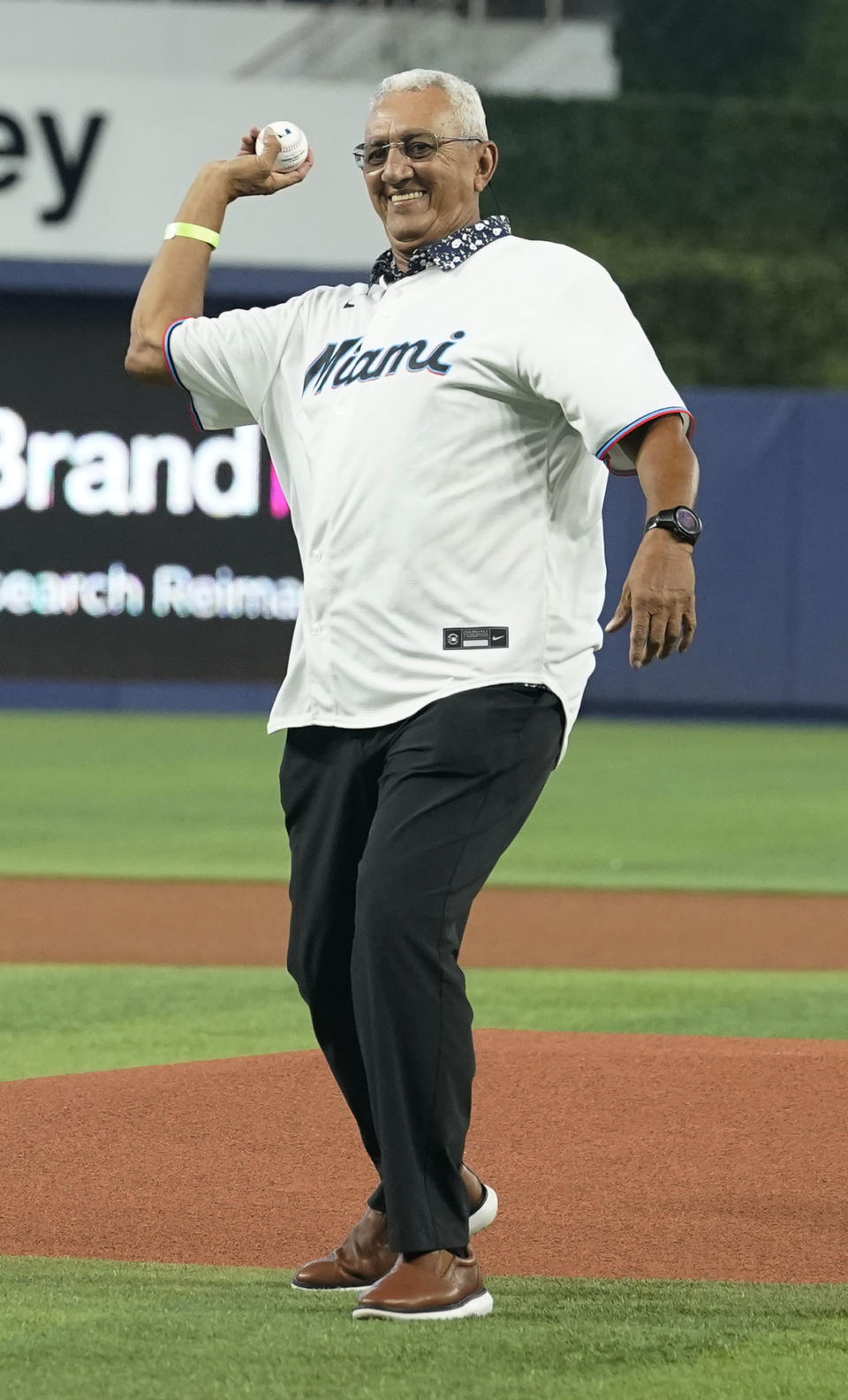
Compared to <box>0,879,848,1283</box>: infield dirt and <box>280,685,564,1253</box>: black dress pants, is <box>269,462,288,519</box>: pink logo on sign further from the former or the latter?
<box>280,685,564,1253</box>: black dress pants

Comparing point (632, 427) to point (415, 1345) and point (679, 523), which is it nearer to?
point (679, 523)

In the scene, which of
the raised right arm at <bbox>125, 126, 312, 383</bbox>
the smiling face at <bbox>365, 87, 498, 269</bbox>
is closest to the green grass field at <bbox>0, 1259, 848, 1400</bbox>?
the raised right arm at <bbox>125, 126, 312, 383</bbox>

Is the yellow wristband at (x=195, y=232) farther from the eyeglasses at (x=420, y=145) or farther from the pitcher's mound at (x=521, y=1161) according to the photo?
the pitcher's mound at (x=521, y=1161)

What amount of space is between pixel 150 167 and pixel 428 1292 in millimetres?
15114

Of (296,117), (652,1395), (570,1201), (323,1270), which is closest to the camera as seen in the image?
(652,1395)

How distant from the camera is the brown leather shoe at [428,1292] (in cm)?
310

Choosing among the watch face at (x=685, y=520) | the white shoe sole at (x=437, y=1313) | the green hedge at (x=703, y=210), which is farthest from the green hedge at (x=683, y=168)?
the white shoe sole at (x=437, y=1313)

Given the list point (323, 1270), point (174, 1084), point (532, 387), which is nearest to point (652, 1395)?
point (323, 1270)

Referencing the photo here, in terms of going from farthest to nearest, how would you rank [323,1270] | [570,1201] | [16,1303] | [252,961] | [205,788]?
1. [205,788]
2. [252,961]
3. [570,1201]
4. [323,1270]
5. [16,1303]

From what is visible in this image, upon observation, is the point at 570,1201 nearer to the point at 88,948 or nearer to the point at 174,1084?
the point at 174,1084

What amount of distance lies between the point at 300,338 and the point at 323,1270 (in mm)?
1460

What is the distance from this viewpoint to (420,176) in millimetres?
3367

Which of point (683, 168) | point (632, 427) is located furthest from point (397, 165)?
point (683, 168)

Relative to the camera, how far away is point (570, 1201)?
413cm
